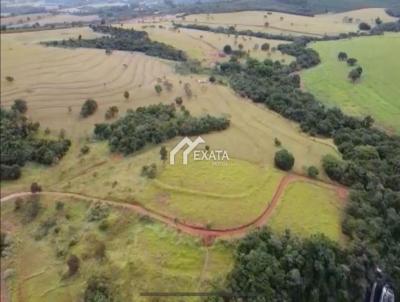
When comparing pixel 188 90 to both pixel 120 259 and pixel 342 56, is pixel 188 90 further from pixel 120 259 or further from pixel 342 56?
pixel 342 56

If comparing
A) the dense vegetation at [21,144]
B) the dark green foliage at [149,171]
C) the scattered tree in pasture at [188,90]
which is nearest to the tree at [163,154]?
the dark green foliage at [149,171]

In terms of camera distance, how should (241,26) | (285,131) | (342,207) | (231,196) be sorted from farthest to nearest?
(241,26), (285,131), (342,207), (231,196)

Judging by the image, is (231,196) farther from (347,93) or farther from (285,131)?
(347,93)

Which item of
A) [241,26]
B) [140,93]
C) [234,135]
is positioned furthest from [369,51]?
[140,93]

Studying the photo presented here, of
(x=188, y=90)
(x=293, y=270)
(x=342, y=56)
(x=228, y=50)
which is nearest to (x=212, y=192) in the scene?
(x=293, y=270)

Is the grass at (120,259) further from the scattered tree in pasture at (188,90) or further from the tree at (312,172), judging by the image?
the scattered tree in pasture at (188,90)
